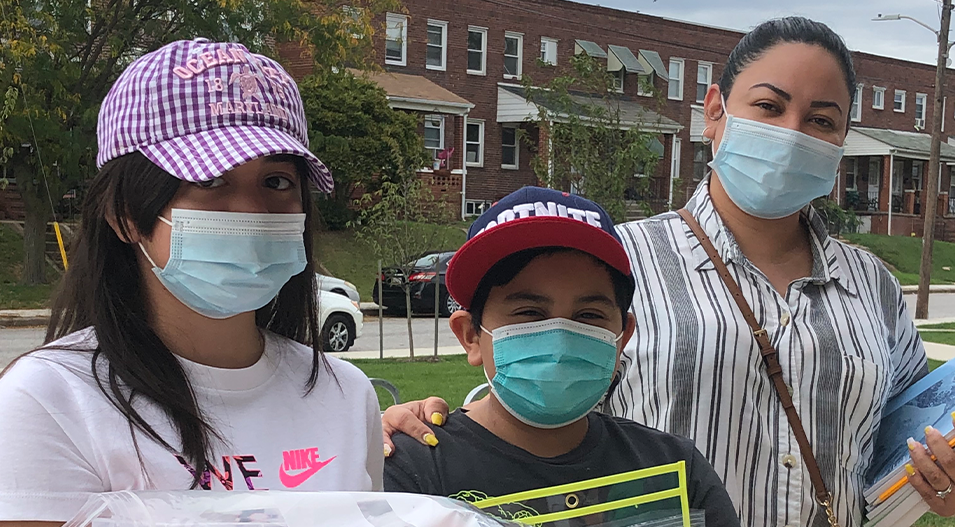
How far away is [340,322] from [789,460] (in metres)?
12.5

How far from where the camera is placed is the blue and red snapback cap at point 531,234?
2.14 meters

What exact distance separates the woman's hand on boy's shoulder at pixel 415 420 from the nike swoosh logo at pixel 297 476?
0.79 ft

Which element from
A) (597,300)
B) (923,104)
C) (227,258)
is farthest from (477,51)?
(227,258)

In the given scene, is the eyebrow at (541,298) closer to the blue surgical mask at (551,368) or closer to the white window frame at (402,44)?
the blue surgical mask at (551,368)

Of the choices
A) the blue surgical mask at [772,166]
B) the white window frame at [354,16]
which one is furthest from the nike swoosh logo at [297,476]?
the white window frame at [354,16]

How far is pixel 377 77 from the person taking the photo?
30.4 m

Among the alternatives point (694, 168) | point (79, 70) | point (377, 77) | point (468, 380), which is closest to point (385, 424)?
point (468, 380)

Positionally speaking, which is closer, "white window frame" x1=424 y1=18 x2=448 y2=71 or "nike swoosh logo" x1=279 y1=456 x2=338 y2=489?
"nike swoosh logo" x1=279 y1=456 x2=338 y2=489

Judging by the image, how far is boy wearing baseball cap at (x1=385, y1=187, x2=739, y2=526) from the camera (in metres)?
2.09

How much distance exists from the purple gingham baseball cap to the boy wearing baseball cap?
20.5 inches

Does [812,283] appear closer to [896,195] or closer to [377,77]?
[377,77]

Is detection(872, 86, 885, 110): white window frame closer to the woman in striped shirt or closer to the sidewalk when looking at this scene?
the sidewalk

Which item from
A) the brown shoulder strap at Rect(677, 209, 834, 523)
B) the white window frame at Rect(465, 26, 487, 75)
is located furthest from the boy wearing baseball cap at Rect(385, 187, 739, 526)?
the white window frame at Rect(465, 26, 487, 75)

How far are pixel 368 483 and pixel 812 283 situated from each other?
144 cm
